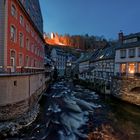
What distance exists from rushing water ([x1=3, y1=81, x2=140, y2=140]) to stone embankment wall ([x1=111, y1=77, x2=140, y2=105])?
198 centimetres

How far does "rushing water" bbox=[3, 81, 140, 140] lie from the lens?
15.7 metres

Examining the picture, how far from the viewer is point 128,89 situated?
29.5m

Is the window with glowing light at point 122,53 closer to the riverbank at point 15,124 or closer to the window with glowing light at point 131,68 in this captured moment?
the window with glowing light at point 131,68

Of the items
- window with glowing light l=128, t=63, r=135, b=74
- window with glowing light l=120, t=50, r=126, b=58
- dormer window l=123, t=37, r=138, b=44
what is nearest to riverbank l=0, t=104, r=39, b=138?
window with glowing light l=128, t=63, r=135, b=74

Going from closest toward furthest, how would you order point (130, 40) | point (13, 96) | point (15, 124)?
1. point (15, 124)
2. point (13, 96)
3. point (130, 40)

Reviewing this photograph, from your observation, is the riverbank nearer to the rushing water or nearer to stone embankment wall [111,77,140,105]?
the rushing water

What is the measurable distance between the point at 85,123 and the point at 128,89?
43.0 feet

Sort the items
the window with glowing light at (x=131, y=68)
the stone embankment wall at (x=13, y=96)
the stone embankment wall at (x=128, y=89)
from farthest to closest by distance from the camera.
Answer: the window with glowing light at (x=131, y=68)
the stone embankment wall at (x=128, y=89)
the stone embankment wall at (x=13, y=96)

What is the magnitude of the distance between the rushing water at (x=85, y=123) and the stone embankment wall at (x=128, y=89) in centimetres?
198

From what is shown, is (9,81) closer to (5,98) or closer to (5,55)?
(5,98)

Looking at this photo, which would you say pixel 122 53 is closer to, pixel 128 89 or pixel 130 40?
pixel 130 40

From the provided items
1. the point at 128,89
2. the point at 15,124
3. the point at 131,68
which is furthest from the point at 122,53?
the point at 15,124

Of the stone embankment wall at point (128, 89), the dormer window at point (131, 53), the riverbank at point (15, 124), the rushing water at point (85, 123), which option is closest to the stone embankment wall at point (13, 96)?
the riverbank at point (15, 124)

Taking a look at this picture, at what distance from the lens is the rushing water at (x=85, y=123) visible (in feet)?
51.5
